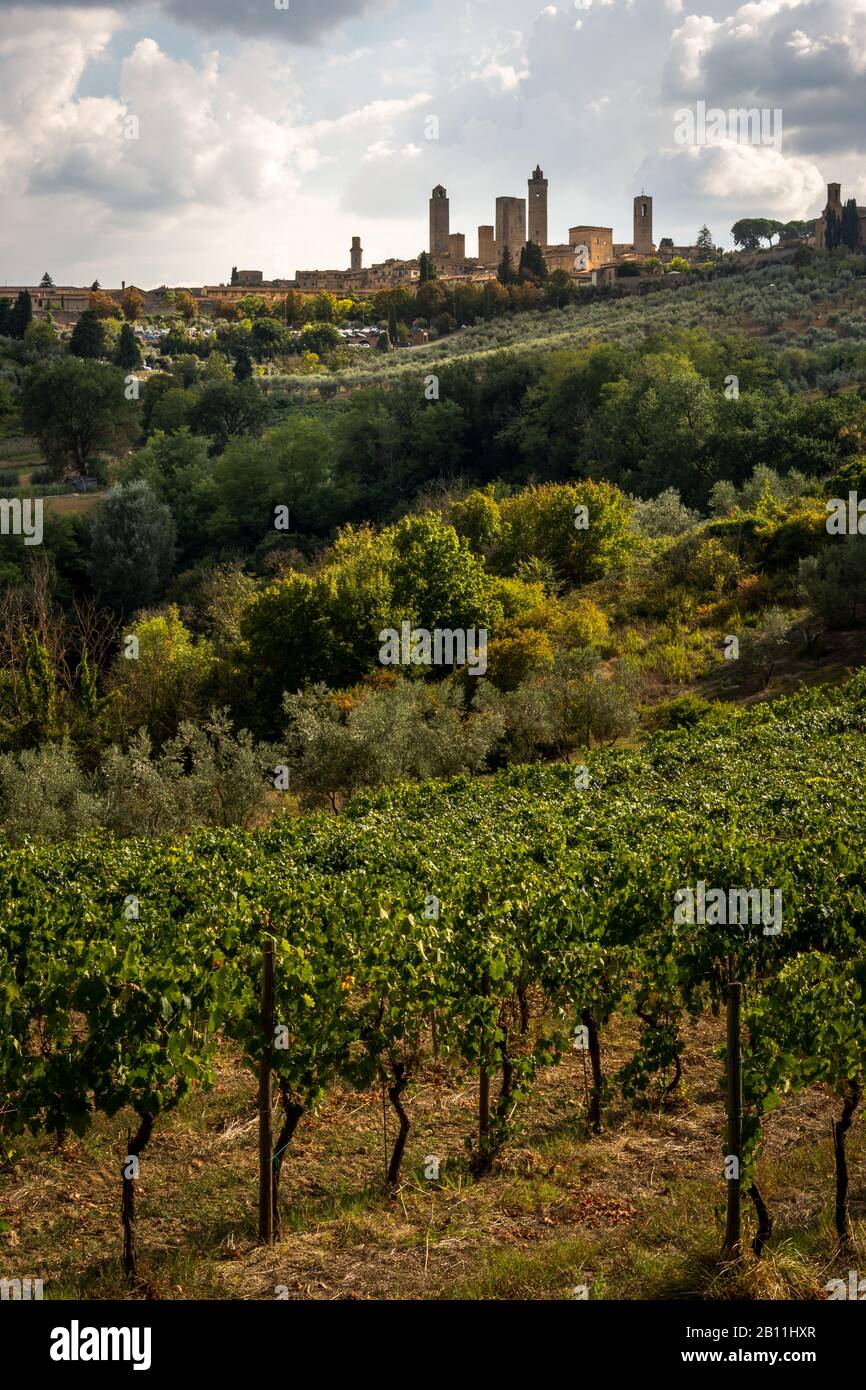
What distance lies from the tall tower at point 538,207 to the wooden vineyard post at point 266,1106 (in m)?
169

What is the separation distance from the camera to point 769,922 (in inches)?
417

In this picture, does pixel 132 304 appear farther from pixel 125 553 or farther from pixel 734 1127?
pixel 734 1127

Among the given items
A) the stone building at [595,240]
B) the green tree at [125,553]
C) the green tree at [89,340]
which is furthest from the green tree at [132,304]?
the green tree at [125,553]

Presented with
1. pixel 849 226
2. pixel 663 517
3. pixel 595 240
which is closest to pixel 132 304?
pixel 595 240

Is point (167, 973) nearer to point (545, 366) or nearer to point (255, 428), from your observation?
point (545, 366)

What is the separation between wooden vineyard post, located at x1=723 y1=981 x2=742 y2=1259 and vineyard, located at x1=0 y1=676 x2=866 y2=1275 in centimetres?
2

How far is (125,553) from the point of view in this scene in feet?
185

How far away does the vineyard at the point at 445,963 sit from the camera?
8.27 meters

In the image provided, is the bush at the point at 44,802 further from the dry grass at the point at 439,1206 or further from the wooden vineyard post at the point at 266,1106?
the wooden vineyard post at the point at 266,1106

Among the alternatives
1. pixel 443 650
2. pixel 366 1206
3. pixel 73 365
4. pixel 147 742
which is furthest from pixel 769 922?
pixel 73 365

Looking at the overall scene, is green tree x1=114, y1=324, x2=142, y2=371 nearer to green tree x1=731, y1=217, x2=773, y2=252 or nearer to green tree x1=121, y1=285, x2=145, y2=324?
green tree x1=121, y1=285, x2=145, y2=324

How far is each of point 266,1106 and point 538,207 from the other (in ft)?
574

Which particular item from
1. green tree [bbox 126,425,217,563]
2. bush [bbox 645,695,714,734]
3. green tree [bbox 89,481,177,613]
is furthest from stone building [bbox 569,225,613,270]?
bush [bbox 645,695,714,734]

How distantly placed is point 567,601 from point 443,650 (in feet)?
22.9
